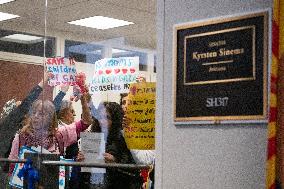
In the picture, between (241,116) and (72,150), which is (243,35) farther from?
(72,150)

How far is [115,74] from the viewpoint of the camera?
119 inches

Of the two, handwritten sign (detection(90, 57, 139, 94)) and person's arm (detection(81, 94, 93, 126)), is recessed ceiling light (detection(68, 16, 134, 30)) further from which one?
handwritten sign (detection(90, 57, 139, 94))

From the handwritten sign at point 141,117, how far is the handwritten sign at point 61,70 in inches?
43.1

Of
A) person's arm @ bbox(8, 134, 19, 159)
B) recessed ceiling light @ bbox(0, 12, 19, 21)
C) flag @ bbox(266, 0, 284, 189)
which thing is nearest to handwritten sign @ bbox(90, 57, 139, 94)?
person's arm @ bbox(8, 134, 19, 159)

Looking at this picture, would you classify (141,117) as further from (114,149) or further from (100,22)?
(100,22)

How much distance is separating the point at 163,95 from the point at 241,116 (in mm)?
404

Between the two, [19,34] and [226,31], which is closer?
[226,31]

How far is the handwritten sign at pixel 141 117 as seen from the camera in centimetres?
254

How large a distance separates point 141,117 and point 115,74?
528mm

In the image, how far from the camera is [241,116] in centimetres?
186

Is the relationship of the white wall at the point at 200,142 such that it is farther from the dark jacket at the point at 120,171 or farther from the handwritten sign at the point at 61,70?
the handwritten sign at the point at 61,70

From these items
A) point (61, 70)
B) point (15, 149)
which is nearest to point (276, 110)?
point (61, 70)

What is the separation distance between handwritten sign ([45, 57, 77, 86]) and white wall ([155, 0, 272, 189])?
1.73m

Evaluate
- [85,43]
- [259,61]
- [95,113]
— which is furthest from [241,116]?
[85,43]
